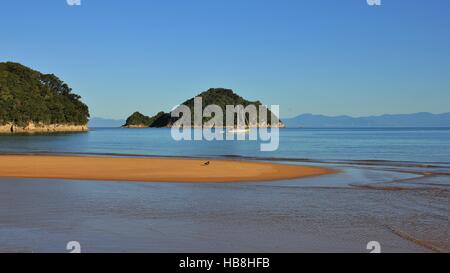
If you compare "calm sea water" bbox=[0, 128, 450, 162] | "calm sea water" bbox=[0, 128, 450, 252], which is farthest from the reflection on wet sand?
"calm sea water" bbox=[0, 128, 450, 162]

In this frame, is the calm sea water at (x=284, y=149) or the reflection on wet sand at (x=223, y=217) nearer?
the reflection on wet sand at (x=223, y=217)

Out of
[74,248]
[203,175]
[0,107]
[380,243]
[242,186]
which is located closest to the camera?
[74,248]

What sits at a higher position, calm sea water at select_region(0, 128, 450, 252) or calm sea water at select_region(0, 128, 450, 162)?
calm sea water at select_region(0, 128, 450, 162)

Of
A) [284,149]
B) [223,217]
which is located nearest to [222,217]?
[223,217]

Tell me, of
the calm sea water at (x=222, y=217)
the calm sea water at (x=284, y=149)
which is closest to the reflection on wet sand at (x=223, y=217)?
the calm sea water at (x=222, y=217)

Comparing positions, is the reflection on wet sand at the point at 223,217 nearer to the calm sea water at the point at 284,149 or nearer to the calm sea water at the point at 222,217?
the calm sea water at the point at 222,217

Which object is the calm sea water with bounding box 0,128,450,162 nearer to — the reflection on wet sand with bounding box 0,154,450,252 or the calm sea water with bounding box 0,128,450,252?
the calm sea water with bounding box 0,128,450,252

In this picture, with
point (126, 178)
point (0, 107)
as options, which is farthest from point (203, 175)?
point (0, 107)

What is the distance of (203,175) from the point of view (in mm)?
30234

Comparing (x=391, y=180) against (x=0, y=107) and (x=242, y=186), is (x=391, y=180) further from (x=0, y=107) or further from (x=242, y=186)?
(x=0, y=107)

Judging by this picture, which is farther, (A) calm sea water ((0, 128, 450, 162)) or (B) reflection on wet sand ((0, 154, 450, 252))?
(A) calm sea water ((0, 128, 450, 162))

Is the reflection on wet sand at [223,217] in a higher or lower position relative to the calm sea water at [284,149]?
lower
